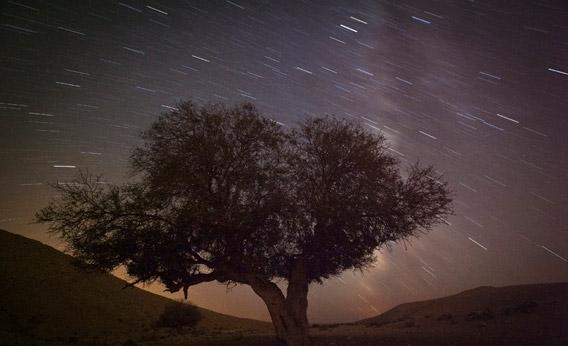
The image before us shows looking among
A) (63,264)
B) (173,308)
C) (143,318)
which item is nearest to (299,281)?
(173,308)

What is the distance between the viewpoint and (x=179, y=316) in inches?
2036

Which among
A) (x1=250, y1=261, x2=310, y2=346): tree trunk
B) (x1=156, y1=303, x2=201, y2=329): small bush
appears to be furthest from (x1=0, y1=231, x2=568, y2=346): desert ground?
(x1=250, y1=261, x2=310, y2=346): tree trunk

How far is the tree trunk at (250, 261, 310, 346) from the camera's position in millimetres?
16422

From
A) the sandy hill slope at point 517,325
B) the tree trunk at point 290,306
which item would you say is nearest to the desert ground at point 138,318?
the sandy hill slope at point 517,325

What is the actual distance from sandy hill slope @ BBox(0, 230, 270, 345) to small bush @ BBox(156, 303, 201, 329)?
5.67 ft

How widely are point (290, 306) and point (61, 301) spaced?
144 ft

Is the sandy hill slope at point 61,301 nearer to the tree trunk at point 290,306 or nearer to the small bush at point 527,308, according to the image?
the tree trunk at point 290,306

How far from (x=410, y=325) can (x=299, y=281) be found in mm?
29272

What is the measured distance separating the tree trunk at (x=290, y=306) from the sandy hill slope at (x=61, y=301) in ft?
66.6

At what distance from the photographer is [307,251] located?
17328mm

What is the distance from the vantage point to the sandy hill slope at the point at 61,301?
38469 mm

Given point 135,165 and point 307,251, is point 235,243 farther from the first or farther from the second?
point 135,165

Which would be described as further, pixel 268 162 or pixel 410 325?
pixel 410 325

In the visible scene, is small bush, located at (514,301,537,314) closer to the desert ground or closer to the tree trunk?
the desert ground
